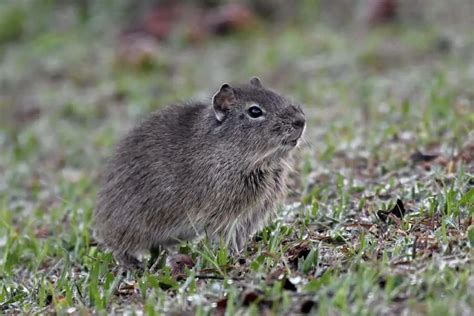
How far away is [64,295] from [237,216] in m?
1.21

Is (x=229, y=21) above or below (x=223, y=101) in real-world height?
below

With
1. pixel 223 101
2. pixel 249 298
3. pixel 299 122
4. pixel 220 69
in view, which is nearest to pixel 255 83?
pixel 223 101

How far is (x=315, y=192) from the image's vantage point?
6.99m

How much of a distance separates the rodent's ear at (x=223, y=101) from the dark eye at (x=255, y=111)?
0.15 m

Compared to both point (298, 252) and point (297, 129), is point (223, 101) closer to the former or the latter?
point (297, 129)

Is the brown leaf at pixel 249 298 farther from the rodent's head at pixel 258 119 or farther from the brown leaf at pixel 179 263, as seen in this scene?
→ the rodent's head at pixel 258 119

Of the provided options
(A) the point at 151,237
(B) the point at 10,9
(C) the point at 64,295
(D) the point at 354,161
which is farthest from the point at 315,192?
(B) the point at 10,9

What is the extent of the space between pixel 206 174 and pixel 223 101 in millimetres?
515

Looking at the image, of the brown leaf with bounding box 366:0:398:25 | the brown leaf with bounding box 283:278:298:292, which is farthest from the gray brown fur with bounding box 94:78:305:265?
the brown leaf with bounding box 366:0:398:25

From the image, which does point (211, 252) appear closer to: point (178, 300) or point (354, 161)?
point (178, 300)

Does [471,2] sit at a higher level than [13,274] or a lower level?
higher

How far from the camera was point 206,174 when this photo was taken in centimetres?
609

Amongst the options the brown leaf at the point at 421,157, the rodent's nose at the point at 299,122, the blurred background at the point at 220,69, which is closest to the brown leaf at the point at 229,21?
the blurred background at the point at 220,69

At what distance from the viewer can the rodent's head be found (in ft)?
19.6
